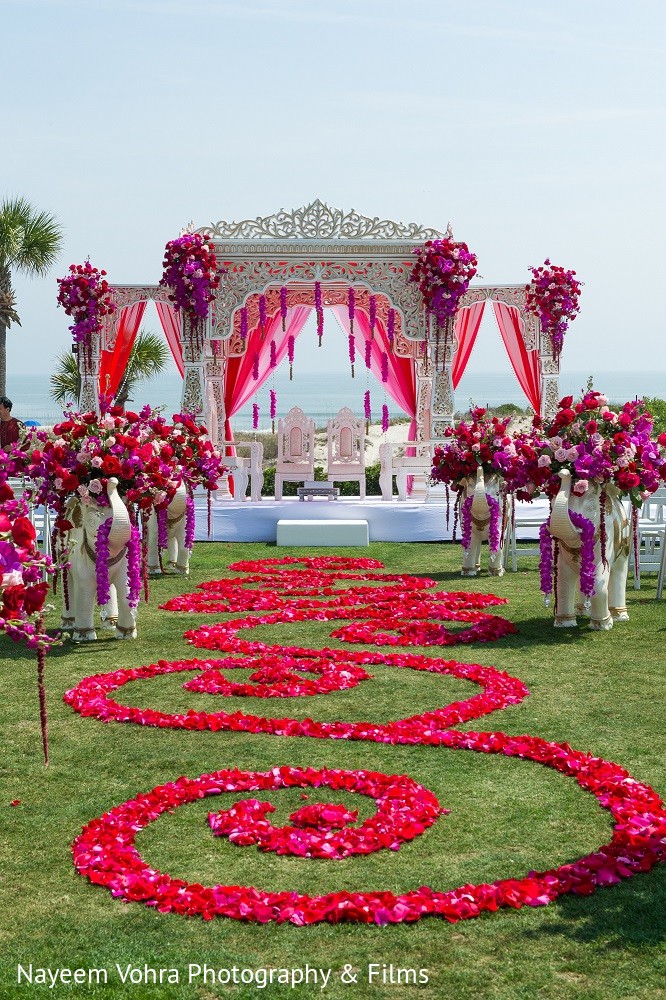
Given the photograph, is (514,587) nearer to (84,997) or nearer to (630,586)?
(630,586)

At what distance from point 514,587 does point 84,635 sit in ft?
15.1

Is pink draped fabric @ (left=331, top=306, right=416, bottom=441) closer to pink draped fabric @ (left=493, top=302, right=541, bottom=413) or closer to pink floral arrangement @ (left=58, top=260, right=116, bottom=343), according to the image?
pink draped fabric @ (left=493, top=302, right=541, bottom=413)

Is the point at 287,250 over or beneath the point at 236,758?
over

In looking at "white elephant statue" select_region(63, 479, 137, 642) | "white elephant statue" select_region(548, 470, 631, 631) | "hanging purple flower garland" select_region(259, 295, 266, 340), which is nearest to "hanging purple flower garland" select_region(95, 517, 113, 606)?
"white elephant statue" select_region(63, 479, 137, 642)

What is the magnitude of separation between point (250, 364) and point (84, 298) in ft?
10.5

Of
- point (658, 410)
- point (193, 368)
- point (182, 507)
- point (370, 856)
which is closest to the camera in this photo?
point (370, 856)

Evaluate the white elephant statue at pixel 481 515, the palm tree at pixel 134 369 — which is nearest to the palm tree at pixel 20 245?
the palm tree at pixel 134 369

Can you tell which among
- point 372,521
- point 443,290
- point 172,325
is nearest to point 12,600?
point 372,521

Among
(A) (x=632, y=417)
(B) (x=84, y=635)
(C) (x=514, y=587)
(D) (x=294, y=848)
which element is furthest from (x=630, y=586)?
(D) (x=294, y=848)

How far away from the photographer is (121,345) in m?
18.9

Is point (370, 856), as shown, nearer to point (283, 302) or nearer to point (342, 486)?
point (283, 302)

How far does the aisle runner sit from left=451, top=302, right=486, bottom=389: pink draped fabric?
9747 mm

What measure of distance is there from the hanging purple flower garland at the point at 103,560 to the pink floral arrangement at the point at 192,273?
9573 millimetres

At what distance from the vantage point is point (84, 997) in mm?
3529
